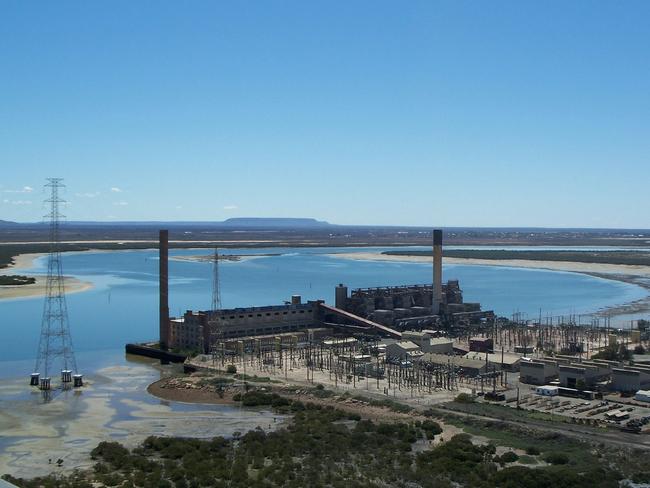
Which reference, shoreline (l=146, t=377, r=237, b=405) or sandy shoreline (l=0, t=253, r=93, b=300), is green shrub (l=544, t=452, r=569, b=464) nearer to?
shoreline (l=146, t=377, r=237, b=405)

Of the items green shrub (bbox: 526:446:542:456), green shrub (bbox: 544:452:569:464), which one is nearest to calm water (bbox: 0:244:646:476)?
green shrub (bbox: 526:446:542:456)

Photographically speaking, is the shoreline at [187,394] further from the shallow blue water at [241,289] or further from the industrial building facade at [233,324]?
the shallow blue water at [241,289]

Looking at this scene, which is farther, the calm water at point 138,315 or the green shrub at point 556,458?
the calm water at point 138,315

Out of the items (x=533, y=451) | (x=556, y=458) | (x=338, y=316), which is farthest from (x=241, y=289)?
(x=556, y=458)

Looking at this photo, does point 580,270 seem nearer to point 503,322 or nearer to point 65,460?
point 503,322

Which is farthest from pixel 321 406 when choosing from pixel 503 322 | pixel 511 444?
pixel 503 322

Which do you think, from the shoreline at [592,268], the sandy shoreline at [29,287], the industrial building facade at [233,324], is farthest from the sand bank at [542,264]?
the industrial building facade at [233,324]

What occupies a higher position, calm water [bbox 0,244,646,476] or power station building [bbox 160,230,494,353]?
power station building [bbox 160,230,494,353]
